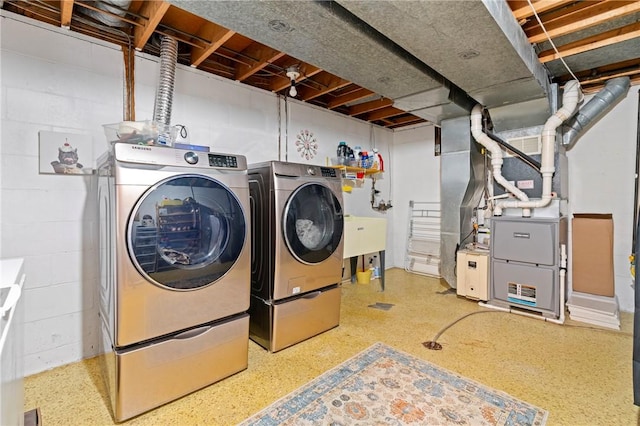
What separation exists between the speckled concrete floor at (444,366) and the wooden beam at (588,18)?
2393 millimetres

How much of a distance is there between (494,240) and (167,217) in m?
3.23

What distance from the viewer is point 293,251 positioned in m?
2.35

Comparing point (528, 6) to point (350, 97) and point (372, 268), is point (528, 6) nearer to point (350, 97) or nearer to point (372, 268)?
point (350, 97)

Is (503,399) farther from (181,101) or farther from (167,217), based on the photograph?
(181,101)

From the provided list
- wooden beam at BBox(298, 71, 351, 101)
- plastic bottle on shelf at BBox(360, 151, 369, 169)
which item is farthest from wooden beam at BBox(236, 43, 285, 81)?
plastic bottle on shelf at BBox(360, 151, 369, 169)

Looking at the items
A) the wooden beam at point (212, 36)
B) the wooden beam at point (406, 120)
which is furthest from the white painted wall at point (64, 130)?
the wooden beam at point (406, 120)

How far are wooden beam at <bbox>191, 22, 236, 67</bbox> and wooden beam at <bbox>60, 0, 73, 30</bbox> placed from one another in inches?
31.6

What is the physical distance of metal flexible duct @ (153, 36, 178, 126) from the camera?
2359 millimetres

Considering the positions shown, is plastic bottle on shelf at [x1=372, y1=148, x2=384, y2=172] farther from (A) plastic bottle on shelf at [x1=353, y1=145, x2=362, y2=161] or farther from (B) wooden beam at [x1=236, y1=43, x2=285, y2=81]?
(B) wooden beam at [x1=236, y1=43, x2=285, y2=81]

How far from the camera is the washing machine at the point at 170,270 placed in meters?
1.58

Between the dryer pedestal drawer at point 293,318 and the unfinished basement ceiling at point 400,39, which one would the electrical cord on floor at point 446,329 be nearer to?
the dryer pedestal drawer at point 293,318

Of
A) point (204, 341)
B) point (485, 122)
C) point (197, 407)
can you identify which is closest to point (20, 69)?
point (204, 341)

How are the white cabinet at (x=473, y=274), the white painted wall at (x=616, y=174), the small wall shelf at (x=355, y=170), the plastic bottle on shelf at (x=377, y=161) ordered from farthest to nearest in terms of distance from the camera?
the plastic bottle on shelf at (x=377, y=161)
the small wall shelf at (x=355, y=170)
the white cabinet at (x=473, y=274)
the white painted wall at (x=616, y=174)

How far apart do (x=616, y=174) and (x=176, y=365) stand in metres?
4.42
